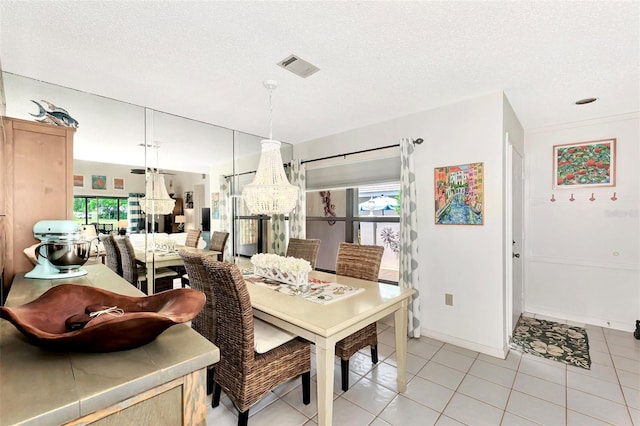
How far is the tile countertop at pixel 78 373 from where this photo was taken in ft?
1.73

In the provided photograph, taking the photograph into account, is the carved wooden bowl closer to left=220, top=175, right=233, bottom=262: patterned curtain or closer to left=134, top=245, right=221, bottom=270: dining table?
left=134, top=245, right=221, bottom=270: dining table

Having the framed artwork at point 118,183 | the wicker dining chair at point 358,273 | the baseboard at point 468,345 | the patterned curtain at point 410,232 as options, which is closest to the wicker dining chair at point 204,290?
the wicker dining chair at point 358,273

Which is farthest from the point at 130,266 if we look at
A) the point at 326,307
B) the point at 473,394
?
the point at 473,394

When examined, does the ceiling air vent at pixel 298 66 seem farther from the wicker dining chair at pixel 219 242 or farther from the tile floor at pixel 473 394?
the tile floor at pixel 473 394

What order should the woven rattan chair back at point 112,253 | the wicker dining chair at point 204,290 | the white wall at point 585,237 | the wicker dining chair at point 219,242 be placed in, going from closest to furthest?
the wicker dining chair at point 204,290 < the woven rattan chair back at point 112,253 < the white wall at point 585,237 < the wicker dining chair at point 219,242

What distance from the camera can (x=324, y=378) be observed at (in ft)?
4.94

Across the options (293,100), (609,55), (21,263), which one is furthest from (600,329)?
(21,263)

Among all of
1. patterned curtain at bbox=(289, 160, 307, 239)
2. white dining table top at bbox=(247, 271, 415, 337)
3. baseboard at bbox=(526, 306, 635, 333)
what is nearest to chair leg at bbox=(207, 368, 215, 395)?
white dining table top at bbox=(247, 271, 415, 337)

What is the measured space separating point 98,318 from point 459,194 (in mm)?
2866

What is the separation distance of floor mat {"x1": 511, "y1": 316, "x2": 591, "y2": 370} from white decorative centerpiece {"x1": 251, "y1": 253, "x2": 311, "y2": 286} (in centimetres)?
226

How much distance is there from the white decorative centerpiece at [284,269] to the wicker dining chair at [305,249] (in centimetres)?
69

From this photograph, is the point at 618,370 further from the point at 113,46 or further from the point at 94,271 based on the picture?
the point at 113,46

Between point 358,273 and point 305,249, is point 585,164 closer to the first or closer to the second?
point 358,273

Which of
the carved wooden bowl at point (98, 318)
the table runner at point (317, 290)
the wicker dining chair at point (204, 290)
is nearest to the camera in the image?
the carved wooden bowl at point (98, 318)
